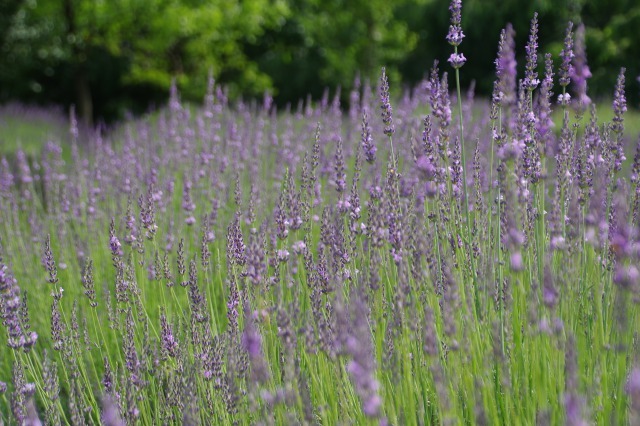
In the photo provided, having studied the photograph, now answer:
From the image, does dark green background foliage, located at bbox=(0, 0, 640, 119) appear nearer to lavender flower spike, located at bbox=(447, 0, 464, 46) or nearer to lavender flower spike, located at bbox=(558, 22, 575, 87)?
lavender flower spike, located at bbox=(447, 0, 464, 46)

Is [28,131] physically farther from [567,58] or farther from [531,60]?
[567,58]

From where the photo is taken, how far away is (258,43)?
1698cm

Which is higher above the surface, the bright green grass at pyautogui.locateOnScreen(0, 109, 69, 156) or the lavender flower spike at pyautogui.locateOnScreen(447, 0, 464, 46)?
the lavender flower spike at pyautogui.locateOnScreen(447, 0, 464, 46)

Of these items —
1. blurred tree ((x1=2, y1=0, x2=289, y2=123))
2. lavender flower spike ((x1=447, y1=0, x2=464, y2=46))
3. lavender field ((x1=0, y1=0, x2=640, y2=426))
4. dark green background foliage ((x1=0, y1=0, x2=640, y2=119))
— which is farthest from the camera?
dark green background foliage ((x1=0, y1=0, x2=640, y2=119))

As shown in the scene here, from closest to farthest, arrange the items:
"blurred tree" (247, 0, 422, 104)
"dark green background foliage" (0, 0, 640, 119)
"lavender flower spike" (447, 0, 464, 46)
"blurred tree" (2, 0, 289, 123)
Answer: "lavender flower spike" (447, 0, 464, 46) → "blurred tree" (2, 0, 289, 123) → "dark green background foliage" (0, 0, 640, 119) → "blurred tree" (247, 0, 422, 104)

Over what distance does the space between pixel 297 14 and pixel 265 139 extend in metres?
9.44

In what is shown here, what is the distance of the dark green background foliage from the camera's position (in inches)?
470

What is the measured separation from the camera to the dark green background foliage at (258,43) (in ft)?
39.2

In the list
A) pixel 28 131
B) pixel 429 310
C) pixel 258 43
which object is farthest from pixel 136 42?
pixel 429 310

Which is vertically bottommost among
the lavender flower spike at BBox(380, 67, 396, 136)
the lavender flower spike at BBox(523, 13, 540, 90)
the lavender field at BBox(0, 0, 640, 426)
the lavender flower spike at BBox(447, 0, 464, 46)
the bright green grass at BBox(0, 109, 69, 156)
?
the bright green grass at BBox(0, 109, 69, 156)

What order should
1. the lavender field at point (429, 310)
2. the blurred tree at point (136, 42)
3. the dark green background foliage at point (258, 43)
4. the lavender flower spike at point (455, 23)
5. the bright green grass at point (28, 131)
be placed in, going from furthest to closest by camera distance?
the dark green background foliage at point (258, 43) < the blurred tree at point (136, 42) < the bright green grass at point (28, 131) < the lavender flower spike at point (455, 23) < the lavender field at point (429, 310)

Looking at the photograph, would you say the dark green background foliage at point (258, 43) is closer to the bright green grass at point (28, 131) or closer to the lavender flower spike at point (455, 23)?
the bright green grass at point (28, 131)

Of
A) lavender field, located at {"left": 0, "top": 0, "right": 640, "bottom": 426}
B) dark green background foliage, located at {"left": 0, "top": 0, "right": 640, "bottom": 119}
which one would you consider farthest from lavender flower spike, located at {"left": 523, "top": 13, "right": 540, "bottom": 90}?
dark green background foliage, located at {"left": 0, "top": 0, "right": 640, "bottom": 119}

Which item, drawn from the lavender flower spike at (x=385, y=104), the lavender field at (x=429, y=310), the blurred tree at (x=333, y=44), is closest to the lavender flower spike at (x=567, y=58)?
the lavender field at (x=429, y=310)
